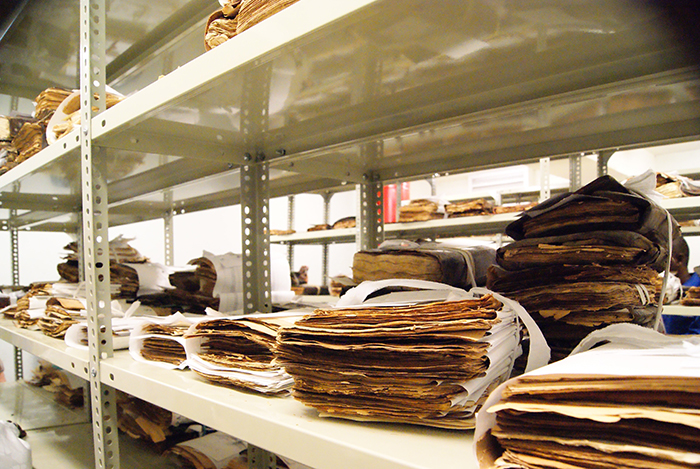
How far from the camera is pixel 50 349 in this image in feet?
3.30

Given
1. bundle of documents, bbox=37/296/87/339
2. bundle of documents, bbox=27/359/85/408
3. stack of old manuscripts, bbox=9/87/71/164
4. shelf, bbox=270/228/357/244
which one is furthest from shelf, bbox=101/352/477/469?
shelf, bbox=270/228/357/244

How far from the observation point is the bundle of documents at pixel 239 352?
61 centimetres

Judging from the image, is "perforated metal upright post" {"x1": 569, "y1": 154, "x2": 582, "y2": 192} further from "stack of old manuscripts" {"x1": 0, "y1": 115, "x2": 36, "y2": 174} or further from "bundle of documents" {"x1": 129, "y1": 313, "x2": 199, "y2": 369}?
"stack of old manuscripts" {"x1": 0, "y1": 115, "x2": 36, "y2": 174}

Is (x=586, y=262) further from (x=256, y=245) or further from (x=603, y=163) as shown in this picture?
(x=603, y=163)

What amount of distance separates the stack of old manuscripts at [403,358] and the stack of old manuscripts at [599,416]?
73 millimetres

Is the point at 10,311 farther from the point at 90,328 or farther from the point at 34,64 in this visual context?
the point at 90,328

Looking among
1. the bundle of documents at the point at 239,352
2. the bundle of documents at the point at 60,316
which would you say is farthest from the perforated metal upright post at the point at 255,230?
the bundle of documents at the point at 60,316

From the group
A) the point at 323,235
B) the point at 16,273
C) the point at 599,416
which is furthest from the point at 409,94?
the point at 323,235

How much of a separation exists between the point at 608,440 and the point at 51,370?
246 cm

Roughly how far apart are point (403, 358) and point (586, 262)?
30 cm

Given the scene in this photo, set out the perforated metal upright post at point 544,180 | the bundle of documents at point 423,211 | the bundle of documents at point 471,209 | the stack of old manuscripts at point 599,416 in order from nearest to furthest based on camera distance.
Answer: the stack of old manuscripts at point 599,416
the perforated metal upright post at point 544,180
the bundle of documents at point 471,209
the bundle of documents at point 423,211

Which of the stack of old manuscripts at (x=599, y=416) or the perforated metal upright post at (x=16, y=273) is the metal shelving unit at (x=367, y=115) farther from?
the perforated metal upright post at (x=16, y=273)

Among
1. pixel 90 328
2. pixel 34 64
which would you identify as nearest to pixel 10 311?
pixel 34 64

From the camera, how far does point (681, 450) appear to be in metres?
0.28
